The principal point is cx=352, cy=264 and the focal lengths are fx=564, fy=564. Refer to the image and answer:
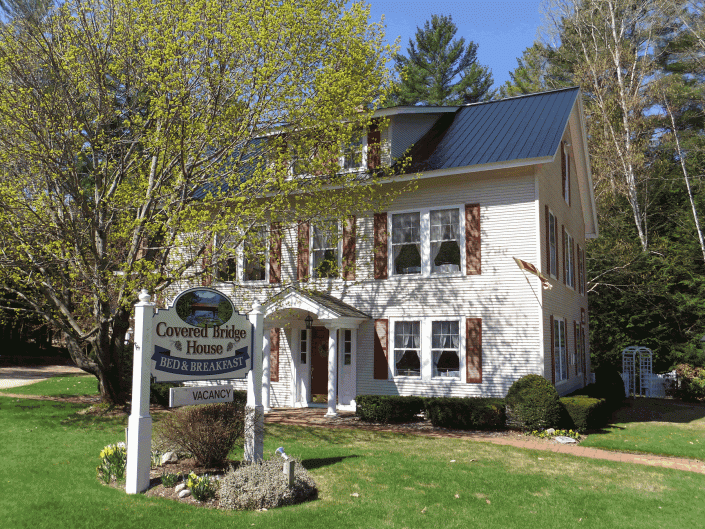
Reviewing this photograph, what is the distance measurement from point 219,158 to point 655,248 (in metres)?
22.8

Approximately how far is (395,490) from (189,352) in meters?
3.35

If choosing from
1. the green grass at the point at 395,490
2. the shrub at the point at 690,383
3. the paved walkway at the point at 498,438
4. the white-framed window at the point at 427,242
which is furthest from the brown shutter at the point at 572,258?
the green grass at the point at 395,490

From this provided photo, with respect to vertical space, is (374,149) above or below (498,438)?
above

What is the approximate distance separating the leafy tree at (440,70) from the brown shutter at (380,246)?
2302cm

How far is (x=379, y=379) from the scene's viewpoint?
1501 cm

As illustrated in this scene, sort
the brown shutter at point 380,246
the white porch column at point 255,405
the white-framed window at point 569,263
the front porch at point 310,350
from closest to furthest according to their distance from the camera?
1. the white porch column at point 255,405
2. the front porch at point 310,350
3. the brown shutter at point 380,246
4. the white-framed window at point 569,263

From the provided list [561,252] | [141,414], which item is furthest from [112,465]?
[561,252]

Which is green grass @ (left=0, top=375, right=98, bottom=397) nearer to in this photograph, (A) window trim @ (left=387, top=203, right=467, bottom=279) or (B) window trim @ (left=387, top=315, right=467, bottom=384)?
(B) window trim @ (left=387, top=315, right=467, bottom=384)

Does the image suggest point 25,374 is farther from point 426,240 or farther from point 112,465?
point 112,465

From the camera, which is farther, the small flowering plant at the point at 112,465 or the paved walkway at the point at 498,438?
the paved walkway at the point at 498,438

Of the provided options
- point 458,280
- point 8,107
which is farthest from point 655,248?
point 8,107

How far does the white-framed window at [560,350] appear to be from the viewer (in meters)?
15.2

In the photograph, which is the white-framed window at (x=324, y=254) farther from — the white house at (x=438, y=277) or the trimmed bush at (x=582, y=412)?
the trimmed bush at (x=582, y=412)

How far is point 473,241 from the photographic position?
14.4 metres
